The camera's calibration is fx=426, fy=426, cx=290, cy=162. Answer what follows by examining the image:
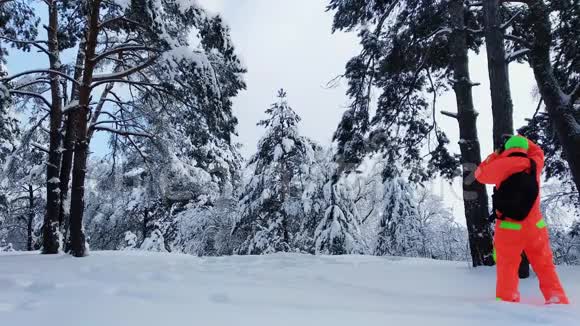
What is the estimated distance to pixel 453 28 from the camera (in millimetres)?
6809

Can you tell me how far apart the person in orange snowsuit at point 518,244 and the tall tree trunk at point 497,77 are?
2012 millimetres

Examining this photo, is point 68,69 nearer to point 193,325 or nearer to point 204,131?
point 204,131

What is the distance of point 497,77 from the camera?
5883mm

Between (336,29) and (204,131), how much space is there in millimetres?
3424

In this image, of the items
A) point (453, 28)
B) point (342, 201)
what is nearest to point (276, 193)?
point (342, 201)

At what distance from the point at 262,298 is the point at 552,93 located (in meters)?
→ 5.21

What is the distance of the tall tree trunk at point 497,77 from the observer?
5730 millimetres

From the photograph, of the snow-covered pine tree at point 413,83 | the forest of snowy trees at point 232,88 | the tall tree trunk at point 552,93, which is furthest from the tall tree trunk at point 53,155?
the tall tree trunk at point 552,93

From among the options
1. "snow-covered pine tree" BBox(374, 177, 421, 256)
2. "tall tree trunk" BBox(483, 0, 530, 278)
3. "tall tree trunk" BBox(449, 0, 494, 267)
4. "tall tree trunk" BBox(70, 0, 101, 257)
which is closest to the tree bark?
"tall tree trunk" BBox(483, 0, 530, 278)

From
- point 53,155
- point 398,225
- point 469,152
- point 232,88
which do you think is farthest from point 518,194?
point 398,225

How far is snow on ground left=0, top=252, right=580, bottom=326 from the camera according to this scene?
109 inches

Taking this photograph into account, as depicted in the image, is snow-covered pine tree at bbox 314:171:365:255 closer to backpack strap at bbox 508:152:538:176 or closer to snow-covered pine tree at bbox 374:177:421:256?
snow-covered pine tree at bbox 374:177:421:256

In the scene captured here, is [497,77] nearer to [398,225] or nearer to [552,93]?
[552,93]

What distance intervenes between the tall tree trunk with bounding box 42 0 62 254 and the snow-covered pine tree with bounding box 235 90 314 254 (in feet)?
26.3
